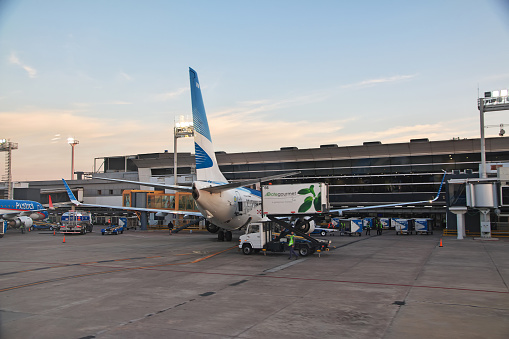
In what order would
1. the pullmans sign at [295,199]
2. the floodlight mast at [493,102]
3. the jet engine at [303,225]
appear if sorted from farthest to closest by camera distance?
the floodlight mast at [493,102]
the jet engine at [303,225]
the pullmans sign at [295,199]

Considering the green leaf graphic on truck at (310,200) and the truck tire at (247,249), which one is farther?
the truck tire at (247,249)

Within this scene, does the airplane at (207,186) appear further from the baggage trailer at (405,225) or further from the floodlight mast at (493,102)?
the floodlight mast at (493,102)

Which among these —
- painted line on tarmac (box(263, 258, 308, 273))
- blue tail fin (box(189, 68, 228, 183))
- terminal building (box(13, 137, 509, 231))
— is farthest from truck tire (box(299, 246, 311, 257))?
terminal building (box(13, 137, 509, 231))

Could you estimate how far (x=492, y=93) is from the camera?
44.5 metres

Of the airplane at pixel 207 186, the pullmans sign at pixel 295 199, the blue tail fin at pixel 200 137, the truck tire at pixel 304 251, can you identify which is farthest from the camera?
the blue tail fin at pixel 200 137

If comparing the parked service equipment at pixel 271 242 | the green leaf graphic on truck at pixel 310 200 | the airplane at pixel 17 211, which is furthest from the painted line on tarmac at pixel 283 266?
the airplane at pixel 17 211

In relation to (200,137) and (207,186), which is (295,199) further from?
(200,137)

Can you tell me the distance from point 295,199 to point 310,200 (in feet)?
3.62

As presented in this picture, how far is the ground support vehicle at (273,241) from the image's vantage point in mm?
27328

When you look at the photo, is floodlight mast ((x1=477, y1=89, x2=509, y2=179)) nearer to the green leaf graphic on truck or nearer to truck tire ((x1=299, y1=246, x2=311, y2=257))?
the green leaf graphic on truck

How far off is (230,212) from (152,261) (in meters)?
9.54

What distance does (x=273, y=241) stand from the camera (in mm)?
28484

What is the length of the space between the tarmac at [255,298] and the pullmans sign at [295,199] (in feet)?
12.3

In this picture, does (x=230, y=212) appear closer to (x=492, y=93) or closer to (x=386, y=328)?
(x=386, y=328)
